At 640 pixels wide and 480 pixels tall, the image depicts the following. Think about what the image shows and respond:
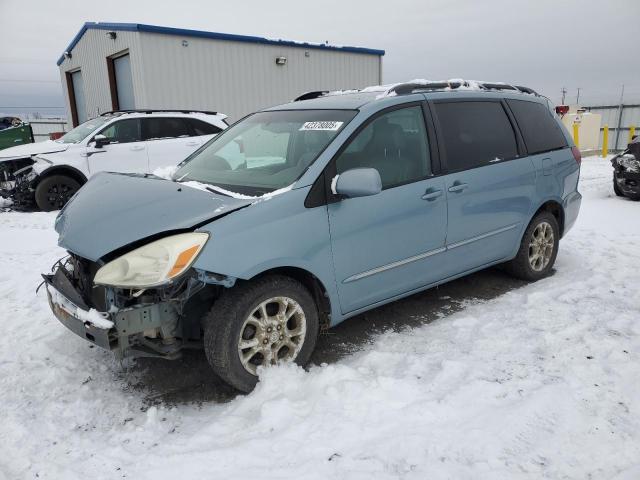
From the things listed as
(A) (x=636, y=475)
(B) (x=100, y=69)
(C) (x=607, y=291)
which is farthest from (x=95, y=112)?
(A) (x=636, y=475)

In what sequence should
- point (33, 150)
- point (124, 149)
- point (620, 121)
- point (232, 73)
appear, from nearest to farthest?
point (33, 150)
point (124, 149)
point (232, 73)
point (620, 121)

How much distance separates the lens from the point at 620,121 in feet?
74.7

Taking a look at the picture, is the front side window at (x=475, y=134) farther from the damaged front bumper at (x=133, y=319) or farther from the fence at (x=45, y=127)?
the fence at (x=45, y=127)

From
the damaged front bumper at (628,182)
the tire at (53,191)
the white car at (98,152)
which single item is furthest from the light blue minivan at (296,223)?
the tire at (53,191)

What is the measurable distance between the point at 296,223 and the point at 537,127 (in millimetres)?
2965

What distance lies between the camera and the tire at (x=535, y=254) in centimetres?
466

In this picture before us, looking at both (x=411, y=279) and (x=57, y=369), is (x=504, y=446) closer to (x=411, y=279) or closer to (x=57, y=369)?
(x=411, y=279)

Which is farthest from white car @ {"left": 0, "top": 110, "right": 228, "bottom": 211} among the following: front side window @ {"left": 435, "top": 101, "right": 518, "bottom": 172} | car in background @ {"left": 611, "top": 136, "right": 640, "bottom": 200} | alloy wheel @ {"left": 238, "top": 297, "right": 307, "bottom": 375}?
car in background @ {"left": 611, "top": 136, "right": 640, "bottom": 200}

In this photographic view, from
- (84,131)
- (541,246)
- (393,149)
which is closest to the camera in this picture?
(393,149)

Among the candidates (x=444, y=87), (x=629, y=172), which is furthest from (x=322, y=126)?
(x=629, y=172)

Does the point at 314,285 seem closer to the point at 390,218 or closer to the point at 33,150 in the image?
the point at 390,218

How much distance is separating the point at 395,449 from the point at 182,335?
1.32 metres

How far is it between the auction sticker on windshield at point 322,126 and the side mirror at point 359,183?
18.2 inches

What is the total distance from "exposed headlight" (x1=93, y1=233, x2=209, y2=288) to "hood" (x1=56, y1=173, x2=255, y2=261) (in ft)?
0.28
